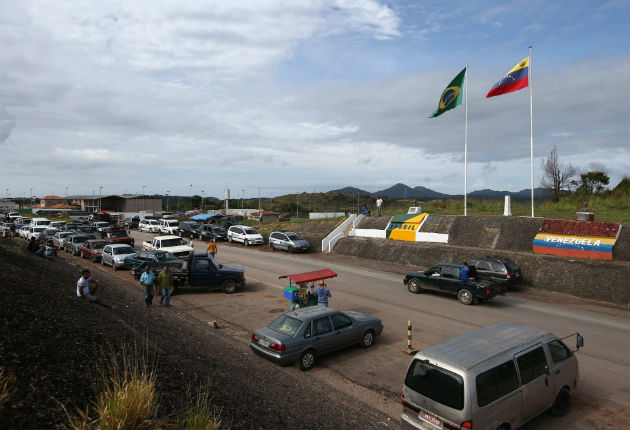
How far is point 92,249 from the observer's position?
25.3m

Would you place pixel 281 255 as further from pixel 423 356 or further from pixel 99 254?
pixel 423 356

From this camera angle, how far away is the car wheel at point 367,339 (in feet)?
36.8

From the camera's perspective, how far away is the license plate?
6.39 m

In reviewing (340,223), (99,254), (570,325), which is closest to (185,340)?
(570,325)

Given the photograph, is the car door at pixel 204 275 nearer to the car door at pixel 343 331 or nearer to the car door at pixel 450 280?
the car door at pixel 343 331

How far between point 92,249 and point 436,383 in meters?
24.6

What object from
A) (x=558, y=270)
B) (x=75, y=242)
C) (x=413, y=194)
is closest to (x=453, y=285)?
(x=558, y=270)

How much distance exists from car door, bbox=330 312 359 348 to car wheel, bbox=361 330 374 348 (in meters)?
0.27

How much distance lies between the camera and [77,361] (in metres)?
6.77

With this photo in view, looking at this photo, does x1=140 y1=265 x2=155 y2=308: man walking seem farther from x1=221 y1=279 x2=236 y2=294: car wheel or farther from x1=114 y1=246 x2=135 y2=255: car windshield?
x1=114 y1=246 x2=135 y2=255: car windshield

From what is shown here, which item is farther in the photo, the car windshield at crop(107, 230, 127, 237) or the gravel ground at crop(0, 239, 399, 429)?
the car windshield at crop(107, 230, 127, 237)

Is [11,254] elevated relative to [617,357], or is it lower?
elevated

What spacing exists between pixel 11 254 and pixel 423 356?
61.0 ft

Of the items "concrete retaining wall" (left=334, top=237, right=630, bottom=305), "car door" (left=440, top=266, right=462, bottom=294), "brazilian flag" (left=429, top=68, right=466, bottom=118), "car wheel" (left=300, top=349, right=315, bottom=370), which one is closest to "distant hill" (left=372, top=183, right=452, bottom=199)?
"brazilian flag" (left=429, top=68, right=466, bottom=118)
